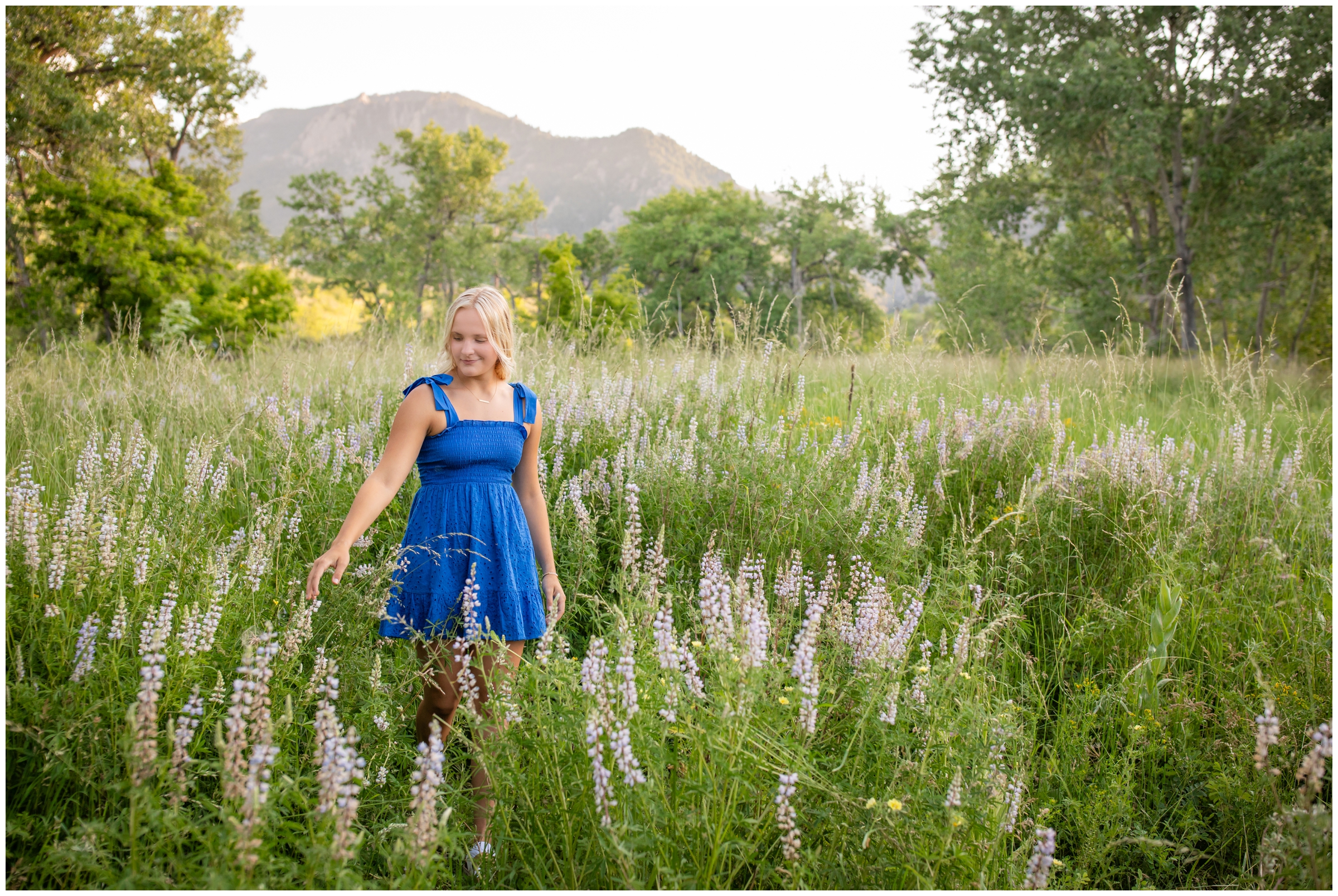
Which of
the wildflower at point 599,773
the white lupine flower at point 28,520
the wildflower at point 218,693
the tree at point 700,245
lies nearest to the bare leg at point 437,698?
the wildflower at point 218,693

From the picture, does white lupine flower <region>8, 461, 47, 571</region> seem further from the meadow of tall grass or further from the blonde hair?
the blonde hair

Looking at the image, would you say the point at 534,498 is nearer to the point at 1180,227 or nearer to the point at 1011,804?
the point at 1011,804

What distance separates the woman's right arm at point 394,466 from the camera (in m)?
2.42

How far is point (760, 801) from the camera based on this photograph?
1978 millimetres

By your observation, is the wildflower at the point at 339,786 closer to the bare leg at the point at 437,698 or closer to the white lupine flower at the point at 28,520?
the bare leg at the point at 437,698

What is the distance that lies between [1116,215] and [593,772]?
21474mm

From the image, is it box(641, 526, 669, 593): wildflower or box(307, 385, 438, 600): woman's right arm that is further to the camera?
box(307, 385, 438, 600): woman's right arm

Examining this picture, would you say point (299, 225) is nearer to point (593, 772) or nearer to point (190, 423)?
point (190, 423)

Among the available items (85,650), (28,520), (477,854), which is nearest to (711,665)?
(477,854)

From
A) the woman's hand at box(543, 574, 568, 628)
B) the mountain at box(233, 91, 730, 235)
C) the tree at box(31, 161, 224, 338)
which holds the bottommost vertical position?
the woman's hand at box(543, 574, 568, 628)

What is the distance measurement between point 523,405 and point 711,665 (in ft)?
4.10

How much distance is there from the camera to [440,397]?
2670 mm

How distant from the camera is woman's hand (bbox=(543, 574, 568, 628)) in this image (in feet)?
8.77

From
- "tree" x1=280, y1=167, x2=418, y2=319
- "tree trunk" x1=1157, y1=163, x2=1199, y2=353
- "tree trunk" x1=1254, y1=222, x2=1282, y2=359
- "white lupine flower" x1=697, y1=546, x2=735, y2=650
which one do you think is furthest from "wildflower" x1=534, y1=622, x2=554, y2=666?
"tree" x1=280, y1=167, x2=418, y2=319
